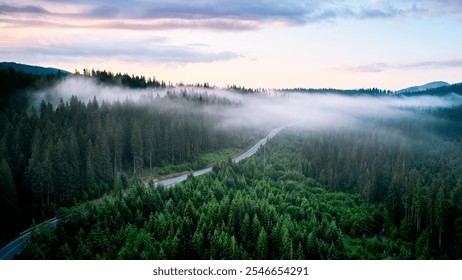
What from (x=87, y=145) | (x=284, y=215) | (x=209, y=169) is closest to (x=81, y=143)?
(x=87, y=145)

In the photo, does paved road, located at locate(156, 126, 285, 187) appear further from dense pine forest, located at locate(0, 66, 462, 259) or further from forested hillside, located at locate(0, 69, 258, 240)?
forested hillside, located at locate(0, 69, 258, 240)

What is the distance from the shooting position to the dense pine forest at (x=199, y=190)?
3212 cm

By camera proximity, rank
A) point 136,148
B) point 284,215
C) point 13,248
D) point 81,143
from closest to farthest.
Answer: point 13,248
point 284,215
point 81,143
point 136,148

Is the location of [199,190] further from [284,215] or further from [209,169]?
[209,169]

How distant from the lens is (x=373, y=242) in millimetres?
44625

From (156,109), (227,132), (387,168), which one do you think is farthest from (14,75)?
(387,168)

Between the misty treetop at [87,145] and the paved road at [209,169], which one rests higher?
the misty treetop at [87,145]

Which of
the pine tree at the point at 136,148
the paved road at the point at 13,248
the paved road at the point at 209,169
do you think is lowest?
the paved road at the point at 209,169

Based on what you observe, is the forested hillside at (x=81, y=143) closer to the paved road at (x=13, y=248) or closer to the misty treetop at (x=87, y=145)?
the misty treetop at (x=87, y=145)

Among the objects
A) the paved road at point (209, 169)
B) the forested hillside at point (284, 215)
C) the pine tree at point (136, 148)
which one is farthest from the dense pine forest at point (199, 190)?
the paved road at point (209, 169)

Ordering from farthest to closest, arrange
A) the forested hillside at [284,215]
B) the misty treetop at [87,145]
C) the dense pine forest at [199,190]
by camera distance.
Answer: the misty treetop at [87,145] < the dense pine forest at [199,190] < the forested hillside at [284,215]

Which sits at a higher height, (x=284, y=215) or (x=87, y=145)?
(x=87, y=145)

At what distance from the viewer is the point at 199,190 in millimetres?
47781

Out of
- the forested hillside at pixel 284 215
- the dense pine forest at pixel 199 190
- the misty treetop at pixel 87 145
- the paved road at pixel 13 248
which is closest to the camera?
the paved road at pixel 13 248
